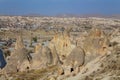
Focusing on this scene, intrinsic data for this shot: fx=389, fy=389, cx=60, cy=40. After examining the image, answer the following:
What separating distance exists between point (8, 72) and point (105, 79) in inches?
639

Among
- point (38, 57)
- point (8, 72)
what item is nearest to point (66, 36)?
point (38, 57)

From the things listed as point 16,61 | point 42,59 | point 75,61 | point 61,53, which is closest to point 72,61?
point 75,61

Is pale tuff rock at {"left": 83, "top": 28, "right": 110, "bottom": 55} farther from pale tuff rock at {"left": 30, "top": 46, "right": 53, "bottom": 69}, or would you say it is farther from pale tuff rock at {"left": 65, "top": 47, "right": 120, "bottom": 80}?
pale tuff rock at {"left": 30, "top": 46, "right": 53, "bottom": 69}

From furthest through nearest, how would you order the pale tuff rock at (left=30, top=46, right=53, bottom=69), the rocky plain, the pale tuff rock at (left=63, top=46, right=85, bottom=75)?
the pale tuff rock at (left=30, top=46, right=53, bottom=69)
the pale tuff rock at (left=63, top=46, right=85, bottom=75)
the rocky plain

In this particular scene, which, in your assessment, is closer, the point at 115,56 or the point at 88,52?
the point at 115,56

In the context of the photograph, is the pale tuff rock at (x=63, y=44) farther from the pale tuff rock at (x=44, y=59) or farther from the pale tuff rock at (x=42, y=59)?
the pale tuff rock at (x=42, y=59)

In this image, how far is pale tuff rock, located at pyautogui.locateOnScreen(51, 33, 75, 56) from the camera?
43969 mm

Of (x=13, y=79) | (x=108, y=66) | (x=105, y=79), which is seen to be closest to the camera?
(x=105, y=79)

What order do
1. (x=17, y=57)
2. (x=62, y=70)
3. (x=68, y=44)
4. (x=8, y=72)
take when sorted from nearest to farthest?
(x=62, y=70)
(x=8, y=72)
(x=17, y=57)
(x=68, y=44)

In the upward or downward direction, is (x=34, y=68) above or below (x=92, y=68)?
below

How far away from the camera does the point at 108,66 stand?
24688mm

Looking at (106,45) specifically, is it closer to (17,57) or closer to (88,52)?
(88,52)

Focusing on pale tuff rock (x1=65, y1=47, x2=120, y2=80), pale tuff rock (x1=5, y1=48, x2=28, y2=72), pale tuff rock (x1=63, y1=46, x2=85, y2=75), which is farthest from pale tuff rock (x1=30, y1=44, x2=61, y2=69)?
pale tuff rock (x1=65, y1=47, x2=120, y2=80)

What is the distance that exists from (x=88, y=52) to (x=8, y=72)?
8536 millimetres
